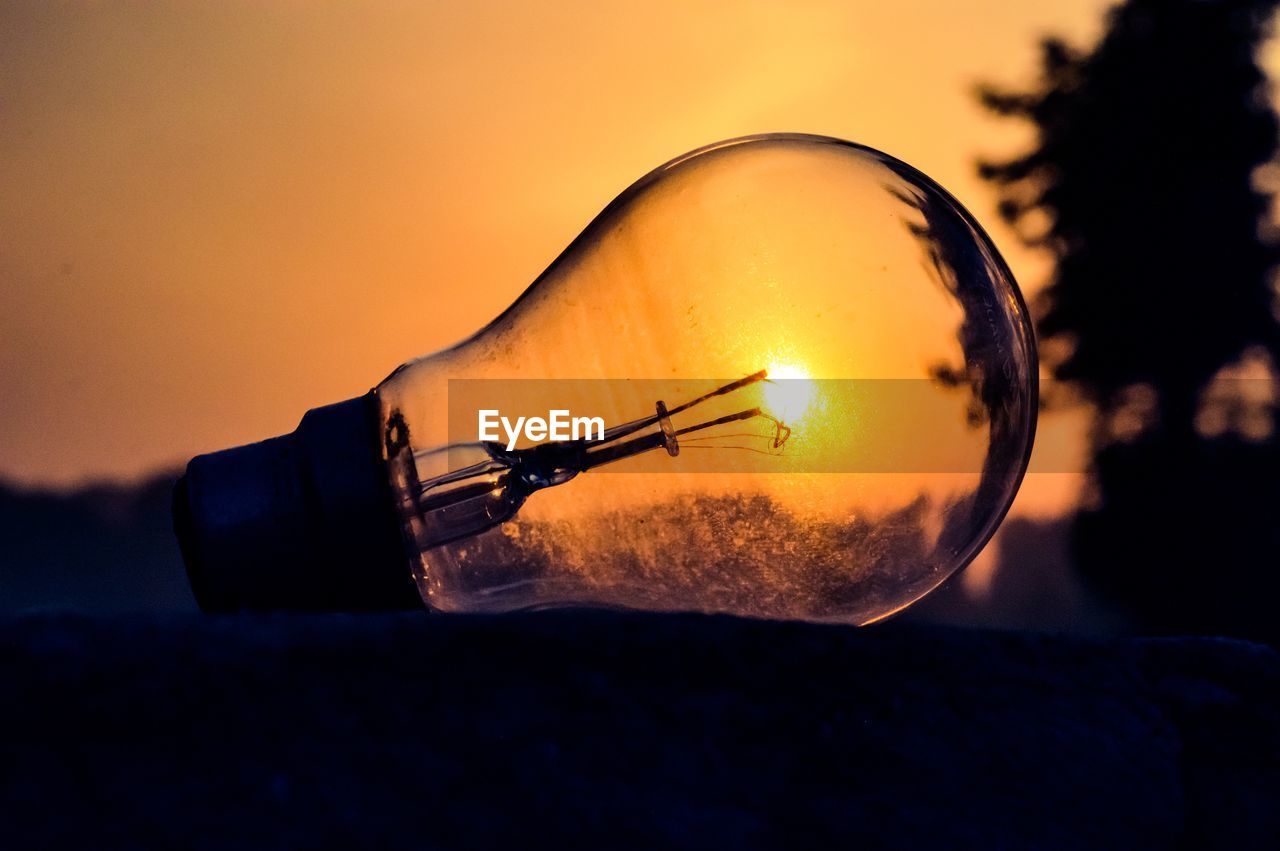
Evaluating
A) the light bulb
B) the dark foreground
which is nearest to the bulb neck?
the light bulb

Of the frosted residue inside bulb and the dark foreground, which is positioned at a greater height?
the frosted residue inside bulb

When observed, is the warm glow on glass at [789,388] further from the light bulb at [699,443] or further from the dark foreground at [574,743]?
the dark foreground at [574,743]

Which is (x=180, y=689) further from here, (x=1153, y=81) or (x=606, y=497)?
(x=1153, y=81)

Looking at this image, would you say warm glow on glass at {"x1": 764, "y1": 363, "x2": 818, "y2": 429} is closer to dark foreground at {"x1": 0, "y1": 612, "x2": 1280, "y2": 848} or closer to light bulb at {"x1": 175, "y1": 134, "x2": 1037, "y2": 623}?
light bulb at {"x1": 175, "y1": 134, "x2": 1037, "y2": 623}

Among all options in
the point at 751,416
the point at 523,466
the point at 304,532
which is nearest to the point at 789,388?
the point at 751,416

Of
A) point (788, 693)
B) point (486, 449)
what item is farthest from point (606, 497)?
point (788, 693)

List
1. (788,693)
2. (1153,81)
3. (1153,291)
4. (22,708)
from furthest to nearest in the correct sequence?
(1153,81)
(1153,291)
(788,693)
(22,708)

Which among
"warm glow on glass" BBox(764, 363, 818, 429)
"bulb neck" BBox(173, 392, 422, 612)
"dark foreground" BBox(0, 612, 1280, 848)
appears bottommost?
"dark foreground" BBox(0, 612, 1280, 848)

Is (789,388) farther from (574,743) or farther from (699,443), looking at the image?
(574,743)
